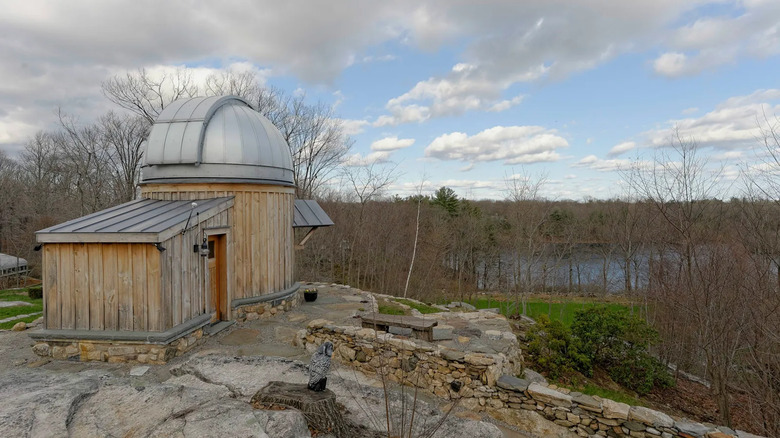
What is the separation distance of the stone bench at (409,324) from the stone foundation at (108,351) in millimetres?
3472

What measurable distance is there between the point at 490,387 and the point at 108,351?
620cm

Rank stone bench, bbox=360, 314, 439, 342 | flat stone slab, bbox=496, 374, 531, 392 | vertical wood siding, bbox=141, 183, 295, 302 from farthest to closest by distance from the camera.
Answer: vertical wood siding, bbox=141, 183, 295, 302 < stone bench, bbox=360, 314, 439, 342 < flat stone slab, bbox=496, 374, 531, 392

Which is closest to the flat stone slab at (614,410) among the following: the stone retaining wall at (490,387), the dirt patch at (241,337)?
the stone retaining wall at (490,387)

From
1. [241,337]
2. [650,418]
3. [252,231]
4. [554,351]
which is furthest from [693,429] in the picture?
[252,231]

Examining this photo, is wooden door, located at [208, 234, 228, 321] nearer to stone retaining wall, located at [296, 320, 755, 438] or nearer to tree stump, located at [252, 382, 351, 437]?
stone retaining wall, located at [296, 320, 755, 438]

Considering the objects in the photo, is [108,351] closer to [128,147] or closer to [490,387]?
[490,387]

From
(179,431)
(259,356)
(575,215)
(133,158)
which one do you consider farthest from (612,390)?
(133,158)

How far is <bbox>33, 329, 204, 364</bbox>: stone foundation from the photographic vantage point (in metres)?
6.47

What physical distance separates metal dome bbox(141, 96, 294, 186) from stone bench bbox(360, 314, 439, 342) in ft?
13.7

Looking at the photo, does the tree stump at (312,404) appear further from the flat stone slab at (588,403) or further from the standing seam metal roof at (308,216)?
the standing seam metal roof at (308,216)

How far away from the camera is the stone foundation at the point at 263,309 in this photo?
8.75m

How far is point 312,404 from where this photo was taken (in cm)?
402

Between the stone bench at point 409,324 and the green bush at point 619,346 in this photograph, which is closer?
the stone bench at point 409,324

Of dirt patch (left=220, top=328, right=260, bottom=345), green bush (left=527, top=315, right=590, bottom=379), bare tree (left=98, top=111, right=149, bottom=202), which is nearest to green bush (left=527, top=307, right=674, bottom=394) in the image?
green bush (left=527, top=315, right=590, bottom=379)
